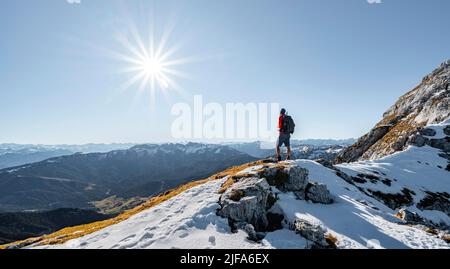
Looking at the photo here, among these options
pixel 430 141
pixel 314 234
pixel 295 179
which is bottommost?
pixel 314 234

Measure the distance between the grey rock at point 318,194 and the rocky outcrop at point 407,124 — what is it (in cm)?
6021

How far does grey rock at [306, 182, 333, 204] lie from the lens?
25.5 m

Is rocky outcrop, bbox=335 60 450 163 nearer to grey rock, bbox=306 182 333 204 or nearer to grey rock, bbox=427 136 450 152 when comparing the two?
grey rock, bbox=427 136 450 152

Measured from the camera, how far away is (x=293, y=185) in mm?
25969

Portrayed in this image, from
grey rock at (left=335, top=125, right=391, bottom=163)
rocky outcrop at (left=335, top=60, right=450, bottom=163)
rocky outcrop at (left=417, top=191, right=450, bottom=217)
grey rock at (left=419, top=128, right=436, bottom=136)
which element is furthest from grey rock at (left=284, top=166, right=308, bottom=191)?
grey rock at (left=335, top=125, right=391, bottom=163)

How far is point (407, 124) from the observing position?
324 ft

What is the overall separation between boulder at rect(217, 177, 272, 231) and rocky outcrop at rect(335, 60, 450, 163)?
6776cm

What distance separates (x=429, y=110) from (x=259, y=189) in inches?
4056

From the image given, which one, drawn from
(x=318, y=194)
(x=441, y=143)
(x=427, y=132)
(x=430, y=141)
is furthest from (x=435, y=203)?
(x=427, y=132)

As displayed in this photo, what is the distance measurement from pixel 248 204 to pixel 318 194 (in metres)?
9.18

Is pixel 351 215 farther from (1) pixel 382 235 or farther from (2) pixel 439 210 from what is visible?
(2) pixel 439 210

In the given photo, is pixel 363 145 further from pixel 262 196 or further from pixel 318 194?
pixel 262 196
